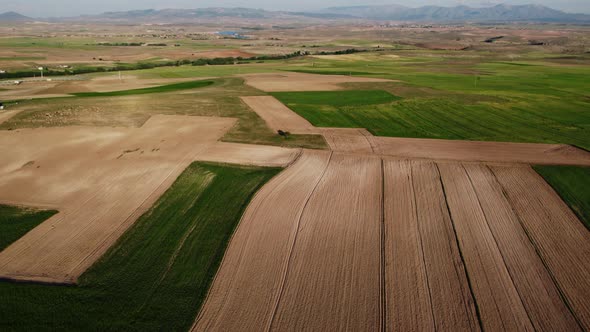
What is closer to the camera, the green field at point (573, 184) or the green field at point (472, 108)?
the green field at point (573, 184)

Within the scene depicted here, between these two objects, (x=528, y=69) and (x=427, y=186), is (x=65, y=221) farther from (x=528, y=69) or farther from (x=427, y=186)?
(x=528, y=69)

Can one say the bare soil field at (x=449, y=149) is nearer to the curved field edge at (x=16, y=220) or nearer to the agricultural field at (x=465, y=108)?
the agricultural field at (x=465, y=108)

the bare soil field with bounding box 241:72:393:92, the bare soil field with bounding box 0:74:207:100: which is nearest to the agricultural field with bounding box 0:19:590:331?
the bare soil field with bounding box 0:74:207:100

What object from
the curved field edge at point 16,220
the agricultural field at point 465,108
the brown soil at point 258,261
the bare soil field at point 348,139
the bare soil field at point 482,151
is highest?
the agricultural field at point 465,108

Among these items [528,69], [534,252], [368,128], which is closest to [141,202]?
[534,252]

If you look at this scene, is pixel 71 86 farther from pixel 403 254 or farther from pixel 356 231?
pixel 403 254

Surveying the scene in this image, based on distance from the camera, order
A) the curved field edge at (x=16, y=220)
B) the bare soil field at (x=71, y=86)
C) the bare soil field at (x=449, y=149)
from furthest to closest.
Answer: the bare soil field at (x=71, y=86) < the bare soil field at (x=449, y=149) < the curved field edge at (x=16, y=220)

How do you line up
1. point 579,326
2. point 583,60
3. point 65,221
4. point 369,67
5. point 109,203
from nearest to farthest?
point 579,326 → point 65,221 → point 109,203 → point 369,67 → point 583,60

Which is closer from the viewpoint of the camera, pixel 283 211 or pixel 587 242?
pixel 587 242

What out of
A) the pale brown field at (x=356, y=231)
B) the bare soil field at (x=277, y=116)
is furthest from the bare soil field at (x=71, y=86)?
the pale brown field at (x=356, y=231)
